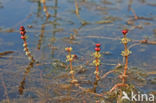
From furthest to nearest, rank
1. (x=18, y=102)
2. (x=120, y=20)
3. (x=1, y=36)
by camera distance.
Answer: (x=120, y=20)
(x=1, y=36)
(x=18, y=102)

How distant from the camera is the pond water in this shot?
9.60 feet

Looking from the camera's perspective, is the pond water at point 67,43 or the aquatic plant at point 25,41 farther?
the aquatic plant at point 25,41

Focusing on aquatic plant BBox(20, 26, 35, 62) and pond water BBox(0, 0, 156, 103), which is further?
aquatic plant BBox(20, 26, 35, 62)

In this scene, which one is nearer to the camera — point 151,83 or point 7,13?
point 151,83

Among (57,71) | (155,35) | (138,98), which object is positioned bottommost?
(138,98)

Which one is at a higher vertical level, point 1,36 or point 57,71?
point 1,36

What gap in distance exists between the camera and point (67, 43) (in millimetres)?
4258

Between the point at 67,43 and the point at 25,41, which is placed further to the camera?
the point at 67,43

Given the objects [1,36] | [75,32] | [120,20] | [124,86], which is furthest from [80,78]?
[120,20]

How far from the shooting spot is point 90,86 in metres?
2.98

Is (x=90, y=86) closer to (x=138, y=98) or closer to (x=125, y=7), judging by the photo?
(x=138, y=98)

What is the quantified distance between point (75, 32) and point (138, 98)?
2.32m

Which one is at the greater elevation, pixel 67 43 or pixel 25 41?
pixel 25 41

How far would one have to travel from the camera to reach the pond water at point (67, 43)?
2.93m
